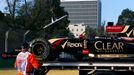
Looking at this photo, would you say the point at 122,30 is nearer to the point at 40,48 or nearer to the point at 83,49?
the point at 83,49

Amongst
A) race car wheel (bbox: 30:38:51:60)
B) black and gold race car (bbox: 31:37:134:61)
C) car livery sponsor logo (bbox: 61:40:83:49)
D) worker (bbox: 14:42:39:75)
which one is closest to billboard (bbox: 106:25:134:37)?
black and gold race car (bbox: 31:37:134:61)

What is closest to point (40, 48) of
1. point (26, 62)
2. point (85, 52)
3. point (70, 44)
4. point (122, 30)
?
point (70, 44)

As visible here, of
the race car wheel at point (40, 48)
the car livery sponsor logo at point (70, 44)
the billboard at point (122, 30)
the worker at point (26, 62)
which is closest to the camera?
the worker at point (26, 62)

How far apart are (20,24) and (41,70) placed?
68.1 metres

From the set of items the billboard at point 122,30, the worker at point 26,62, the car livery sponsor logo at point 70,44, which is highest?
the billboard at point 122,30

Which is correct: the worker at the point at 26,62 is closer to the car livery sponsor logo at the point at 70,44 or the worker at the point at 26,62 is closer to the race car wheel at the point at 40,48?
the race car wheel at the point at 40,48

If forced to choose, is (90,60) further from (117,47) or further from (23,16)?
(23,16)

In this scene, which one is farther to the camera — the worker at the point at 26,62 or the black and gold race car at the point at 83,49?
the black and gold race car at the point at 83,49

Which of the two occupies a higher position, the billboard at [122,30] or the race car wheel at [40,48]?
the billboard at [122,30]

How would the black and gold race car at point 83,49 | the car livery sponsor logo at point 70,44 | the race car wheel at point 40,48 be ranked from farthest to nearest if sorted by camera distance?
the car livery sponsor logo at point 70,44, the black and gold race car at point 83,49, the race car wheel at point 40,48

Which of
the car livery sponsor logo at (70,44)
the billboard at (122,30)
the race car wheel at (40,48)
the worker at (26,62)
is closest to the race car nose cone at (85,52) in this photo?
the car livery sponsor logo at (70,44)

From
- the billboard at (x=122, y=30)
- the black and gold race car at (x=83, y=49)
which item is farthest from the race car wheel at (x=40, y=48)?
the billboard at (x=122, y=30)

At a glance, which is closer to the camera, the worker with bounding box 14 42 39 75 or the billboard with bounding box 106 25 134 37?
the worker with bounding box 14 42 39 75

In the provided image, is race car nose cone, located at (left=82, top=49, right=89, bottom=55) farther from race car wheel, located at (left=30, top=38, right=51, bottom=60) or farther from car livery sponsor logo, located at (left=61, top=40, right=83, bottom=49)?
race car wheel, located at (left=30, top=38, right=51, bottom=60)
